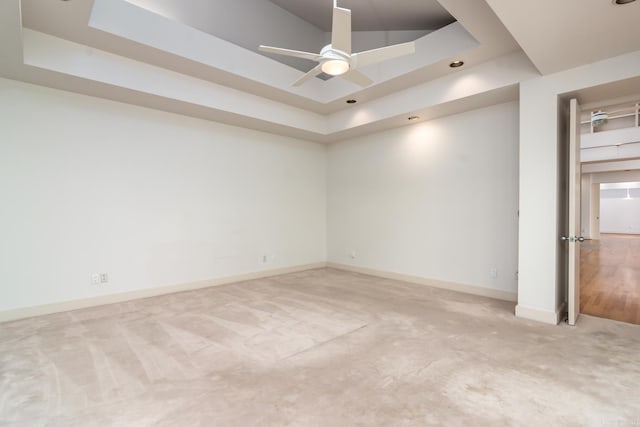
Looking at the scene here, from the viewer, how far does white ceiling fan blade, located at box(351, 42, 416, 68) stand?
2594 millimetres

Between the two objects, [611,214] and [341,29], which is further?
[611,214]

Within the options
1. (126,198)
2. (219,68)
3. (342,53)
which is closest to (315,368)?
(342,53)

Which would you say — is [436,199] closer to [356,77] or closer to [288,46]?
[356,77]

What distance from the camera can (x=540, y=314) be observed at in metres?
3.41

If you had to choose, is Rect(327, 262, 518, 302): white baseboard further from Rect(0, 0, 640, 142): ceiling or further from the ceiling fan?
the ceiling fan

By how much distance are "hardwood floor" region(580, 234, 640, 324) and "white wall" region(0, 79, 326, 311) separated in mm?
4661

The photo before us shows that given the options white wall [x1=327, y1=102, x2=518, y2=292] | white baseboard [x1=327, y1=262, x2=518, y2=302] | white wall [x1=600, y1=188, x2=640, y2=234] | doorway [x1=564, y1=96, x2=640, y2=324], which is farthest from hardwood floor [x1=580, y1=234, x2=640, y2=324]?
white wall [x1=600, y1=188, x2=640, y2=234]

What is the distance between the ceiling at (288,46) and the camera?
2695 millimetres

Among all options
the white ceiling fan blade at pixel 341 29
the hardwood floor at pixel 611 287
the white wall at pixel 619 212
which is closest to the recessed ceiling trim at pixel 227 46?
the white ceiling fan blade at pixel 341 29

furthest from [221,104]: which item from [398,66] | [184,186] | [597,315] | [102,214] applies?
[597,315]

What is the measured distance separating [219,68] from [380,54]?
90.1 inches

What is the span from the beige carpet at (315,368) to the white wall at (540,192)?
1.07ft

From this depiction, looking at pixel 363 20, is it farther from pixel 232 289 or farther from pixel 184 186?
pixel 232 289

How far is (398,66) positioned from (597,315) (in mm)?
3818
